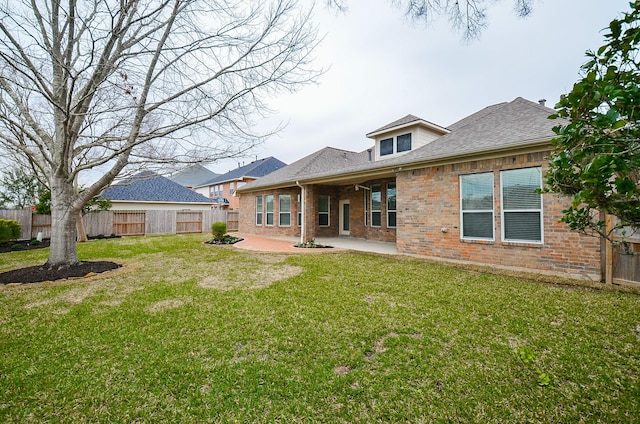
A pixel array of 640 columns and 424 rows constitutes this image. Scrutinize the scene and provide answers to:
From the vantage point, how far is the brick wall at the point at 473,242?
19.5ft

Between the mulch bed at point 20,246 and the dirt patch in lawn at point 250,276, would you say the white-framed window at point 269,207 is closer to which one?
the dirt patch in lawn at point 250,276

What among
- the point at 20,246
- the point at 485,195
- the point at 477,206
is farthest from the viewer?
the point at 20,246

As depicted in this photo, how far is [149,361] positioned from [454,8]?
5386mm

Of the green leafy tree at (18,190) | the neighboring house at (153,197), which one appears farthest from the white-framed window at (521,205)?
the green leafy tree at (18,190)

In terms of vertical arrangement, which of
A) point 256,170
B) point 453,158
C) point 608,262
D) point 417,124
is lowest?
point 608,262

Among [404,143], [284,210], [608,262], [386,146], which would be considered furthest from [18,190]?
[608,262]

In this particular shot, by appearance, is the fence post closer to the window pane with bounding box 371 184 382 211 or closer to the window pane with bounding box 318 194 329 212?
the window pane with bounding box 371 184 382 211

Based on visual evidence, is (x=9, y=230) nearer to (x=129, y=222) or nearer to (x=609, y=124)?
(x=129, y=222)

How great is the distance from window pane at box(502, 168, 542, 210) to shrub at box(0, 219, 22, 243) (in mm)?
18021

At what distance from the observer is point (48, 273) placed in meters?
6.67

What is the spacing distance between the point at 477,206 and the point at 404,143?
14.2 ft

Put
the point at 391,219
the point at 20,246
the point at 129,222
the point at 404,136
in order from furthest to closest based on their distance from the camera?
the point at 129,222 → the point at 391,219 → the point at 20,246 → the point at 404,136

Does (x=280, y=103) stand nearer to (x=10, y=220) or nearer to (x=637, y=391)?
(x=637, y=391)

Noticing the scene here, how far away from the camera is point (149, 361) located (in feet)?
9.59
